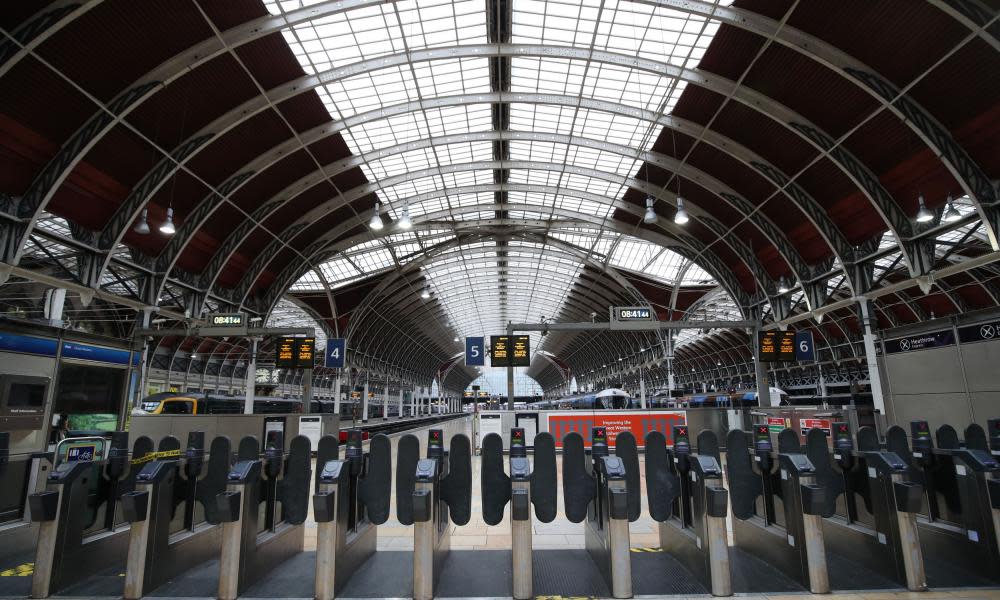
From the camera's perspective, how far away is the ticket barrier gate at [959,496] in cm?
525

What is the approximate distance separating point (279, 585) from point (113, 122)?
15.2 metres

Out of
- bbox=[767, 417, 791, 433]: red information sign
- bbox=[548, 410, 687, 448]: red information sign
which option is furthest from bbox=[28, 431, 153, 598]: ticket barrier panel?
bbox=[767, 417, 791, 433]: red information sign

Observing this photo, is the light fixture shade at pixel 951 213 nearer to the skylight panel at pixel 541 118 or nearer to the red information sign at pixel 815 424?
the red information sign at pixel 815 424

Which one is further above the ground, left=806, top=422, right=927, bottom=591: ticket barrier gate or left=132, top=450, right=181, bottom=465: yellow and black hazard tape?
left=132, top=450, right=181, bottom=465: yellow and black hazard tape

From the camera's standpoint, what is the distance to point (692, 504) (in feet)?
18.5

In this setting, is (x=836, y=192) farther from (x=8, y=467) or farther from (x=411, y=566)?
(x=8, y=467)

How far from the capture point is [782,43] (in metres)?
14.1

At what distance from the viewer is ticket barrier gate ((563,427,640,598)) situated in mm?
4703

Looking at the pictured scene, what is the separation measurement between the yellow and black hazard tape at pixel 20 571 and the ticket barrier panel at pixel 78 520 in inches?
25.3

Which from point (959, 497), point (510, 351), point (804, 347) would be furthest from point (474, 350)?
point (959, 497)

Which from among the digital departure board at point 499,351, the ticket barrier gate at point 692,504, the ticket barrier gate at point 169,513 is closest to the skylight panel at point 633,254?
the digital departure board at point 499,351

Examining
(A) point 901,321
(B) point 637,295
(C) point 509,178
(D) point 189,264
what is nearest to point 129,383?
(D) point 189,264

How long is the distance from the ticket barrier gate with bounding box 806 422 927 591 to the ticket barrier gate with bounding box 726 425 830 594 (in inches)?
10.3

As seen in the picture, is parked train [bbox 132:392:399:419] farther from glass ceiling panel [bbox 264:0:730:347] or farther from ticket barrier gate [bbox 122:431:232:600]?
ticket barrier gate [bbox 122:431:232:600]
